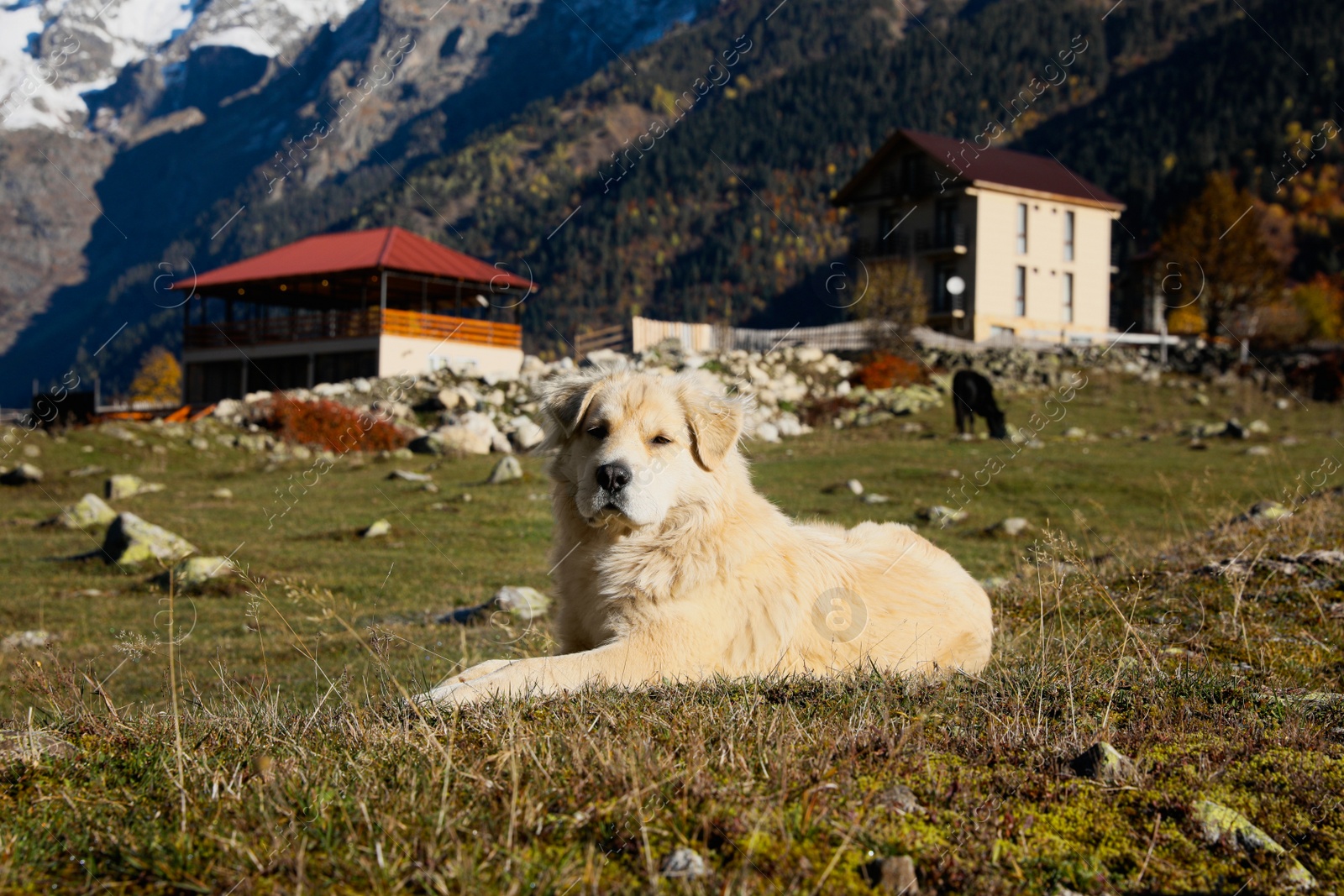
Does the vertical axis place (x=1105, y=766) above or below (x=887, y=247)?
below

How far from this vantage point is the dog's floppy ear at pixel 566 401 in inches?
229

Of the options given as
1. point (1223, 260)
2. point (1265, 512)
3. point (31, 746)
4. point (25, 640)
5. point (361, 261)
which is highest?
point (1223, 260)

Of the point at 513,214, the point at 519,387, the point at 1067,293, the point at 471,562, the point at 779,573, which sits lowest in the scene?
the point at 471,562

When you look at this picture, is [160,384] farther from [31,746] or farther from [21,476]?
[31,746]

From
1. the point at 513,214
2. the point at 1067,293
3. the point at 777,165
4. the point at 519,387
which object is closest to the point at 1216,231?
the point at 1067,293

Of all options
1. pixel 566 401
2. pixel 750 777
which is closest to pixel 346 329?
pixel 566 401

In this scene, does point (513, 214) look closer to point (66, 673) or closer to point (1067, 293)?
point (1067, 293)

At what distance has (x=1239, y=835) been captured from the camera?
2.79 meters

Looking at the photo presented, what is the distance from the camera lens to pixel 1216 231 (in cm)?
5319

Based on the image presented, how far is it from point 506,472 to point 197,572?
29.7 feet

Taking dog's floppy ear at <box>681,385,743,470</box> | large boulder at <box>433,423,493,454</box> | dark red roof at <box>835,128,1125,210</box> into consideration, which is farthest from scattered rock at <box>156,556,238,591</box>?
dark red roof at <box>835,128,1125,210</box>

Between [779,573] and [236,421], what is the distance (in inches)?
1136

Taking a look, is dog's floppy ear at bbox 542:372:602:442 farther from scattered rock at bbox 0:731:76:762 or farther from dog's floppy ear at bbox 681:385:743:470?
scattered rock at bbox 0:731:76:762

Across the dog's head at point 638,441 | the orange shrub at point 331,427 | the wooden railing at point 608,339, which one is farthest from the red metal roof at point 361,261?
the dog's head at point 638,441
